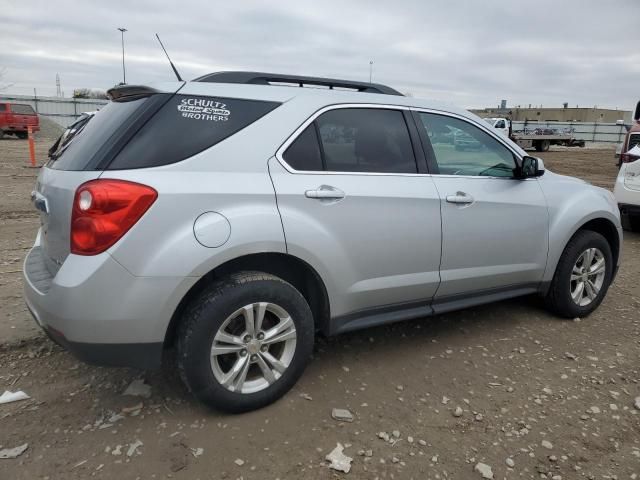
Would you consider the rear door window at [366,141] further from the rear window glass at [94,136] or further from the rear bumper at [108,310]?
the rear bumper at [108,310]

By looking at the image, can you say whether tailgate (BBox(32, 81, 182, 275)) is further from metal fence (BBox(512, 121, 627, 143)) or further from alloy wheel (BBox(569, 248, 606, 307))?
metal fence (BBox(512, 121, 627, 143))

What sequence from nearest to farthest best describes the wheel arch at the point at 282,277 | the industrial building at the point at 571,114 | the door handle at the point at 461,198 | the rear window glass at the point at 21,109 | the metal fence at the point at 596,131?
the wheel arch at the point at 282,277, the door handle at the point at 461,198, the rear window glass at the point at 21,109, the metal fence at the point at 596,131, the industrial building at the point at 571,114

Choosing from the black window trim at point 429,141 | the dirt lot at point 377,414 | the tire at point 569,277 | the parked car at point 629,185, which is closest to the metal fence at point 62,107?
the parked car at point 629,185

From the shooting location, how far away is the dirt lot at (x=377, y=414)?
2420mm

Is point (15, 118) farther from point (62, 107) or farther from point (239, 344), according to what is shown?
point (239, 344)

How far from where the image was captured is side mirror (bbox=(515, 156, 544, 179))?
146 inches

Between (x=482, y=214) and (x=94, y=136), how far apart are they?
2.43 m

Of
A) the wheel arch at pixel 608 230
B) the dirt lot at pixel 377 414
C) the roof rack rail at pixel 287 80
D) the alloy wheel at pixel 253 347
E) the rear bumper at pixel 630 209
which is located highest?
the roof rack rail at pixel 287 80

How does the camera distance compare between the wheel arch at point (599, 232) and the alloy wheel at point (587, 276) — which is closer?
the wheel arch at point (599, 232)

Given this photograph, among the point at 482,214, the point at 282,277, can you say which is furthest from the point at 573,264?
the point at 282,277

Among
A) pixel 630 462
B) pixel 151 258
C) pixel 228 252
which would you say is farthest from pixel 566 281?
pixel 151 258

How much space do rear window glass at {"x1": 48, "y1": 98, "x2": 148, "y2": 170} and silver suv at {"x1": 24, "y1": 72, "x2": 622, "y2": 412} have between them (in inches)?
0.6

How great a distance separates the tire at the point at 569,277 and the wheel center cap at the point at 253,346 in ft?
8.50

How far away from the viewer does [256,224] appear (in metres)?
2.59
